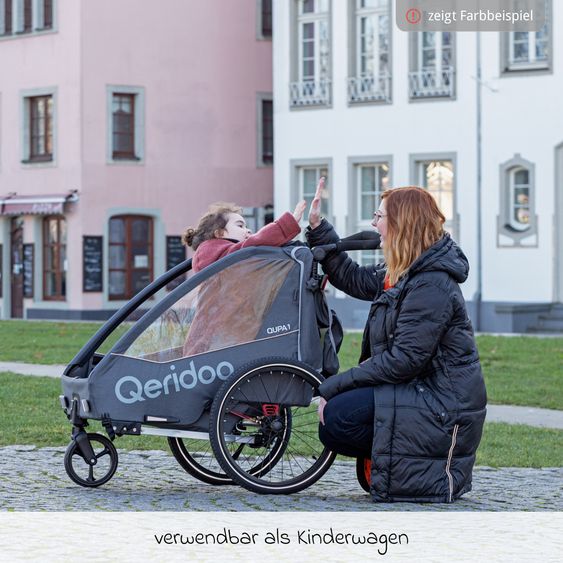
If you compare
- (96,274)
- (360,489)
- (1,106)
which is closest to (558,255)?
Answer: (96,274)

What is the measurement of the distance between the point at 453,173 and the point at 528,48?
9.41 ft

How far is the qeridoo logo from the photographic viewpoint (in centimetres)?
834

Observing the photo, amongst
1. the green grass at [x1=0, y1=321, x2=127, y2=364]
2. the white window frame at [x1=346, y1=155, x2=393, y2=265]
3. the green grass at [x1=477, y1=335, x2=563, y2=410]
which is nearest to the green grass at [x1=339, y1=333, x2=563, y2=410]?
the green grass at [x1=477, y1=335, x2=563, y2=410]

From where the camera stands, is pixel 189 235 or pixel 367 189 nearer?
pixel 189 235

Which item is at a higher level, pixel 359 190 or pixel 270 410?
pixel 359 190

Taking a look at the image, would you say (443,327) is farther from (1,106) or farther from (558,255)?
(1,106)

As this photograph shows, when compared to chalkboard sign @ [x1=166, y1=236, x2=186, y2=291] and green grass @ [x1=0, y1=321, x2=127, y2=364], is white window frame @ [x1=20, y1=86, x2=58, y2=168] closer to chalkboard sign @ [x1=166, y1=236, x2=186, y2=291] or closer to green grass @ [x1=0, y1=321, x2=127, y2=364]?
chalkboard sign @ [x1=166, y1=236, x2=186, y2=291]

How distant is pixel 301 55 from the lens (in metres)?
34.2

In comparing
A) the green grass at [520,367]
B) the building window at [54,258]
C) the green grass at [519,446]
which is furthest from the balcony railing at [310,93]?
the green grass at [519,446]

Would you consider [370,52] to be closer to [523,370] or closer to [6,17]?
[6,17]

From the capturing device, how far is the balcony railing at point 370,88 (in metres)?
32.6

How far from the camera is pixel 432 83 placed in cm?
3192

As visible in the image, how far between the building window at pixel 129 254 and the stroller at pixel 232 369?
28500mm

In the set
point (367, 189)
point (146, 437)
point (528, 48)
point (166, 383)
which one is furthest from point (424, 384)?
point (367, 189)
